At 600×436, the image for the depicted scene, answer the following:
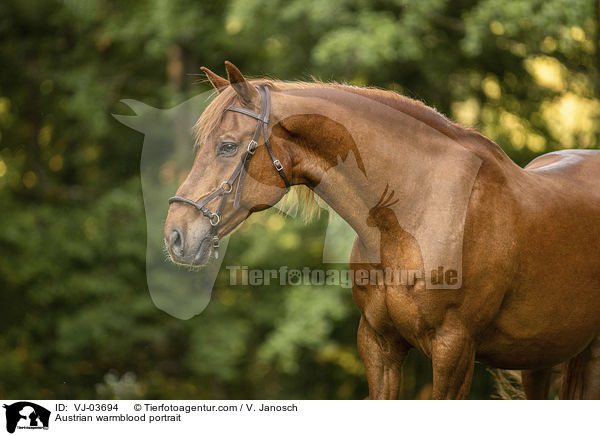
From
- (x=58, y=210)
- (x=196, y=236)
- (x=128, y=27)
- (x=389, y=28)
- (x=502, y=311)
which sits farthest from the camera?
(x=58, y=210)

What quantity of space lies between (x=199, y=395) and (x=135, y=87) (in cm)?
600

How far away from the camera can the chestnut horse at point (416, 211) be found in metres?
2.58

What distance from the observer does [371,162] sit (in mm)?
2652

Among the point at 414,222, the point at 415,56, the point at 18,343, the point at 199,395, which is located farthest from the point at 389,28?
the point at 18,343

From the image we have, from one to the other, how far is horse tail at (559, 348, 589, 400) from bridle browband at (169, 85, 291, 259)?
1948 millimetres

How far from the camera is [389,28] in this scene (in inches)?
305

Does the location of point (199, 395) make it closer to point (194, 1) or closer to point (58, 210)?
point (58, 210)

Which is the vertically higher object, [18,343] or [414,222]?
[414,222]

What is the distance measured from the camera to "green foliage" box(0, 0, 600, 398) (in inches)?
341

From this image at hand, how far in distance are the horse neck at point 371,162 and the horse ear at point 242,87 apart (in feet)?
0.45
